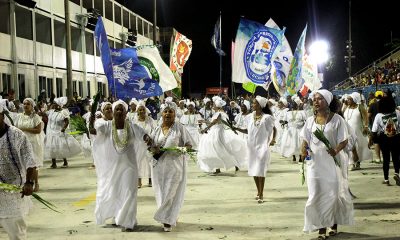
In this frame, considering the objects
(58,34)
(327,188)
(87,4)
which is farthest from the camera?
A: (87,4)

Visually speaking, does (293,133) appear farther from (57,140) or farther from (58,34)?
(58,34)

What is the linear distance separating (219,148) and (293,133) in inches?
147

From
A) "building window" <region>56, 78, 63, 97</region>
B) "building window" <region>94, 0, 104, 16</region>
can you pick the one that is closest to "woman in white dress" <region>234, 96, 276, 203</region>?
"building window" <region>56, 78, 63, 97</region>

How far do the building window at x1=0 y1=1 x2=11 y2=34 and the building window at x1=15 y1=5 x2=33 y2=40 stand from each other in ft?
4.42

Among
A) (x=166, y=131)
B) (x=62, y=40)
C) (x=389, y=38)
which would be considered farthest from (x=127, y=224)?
(x=389, y=38)

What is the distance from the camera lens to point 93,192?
12773mm

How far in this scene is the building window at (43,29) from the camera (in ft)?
128

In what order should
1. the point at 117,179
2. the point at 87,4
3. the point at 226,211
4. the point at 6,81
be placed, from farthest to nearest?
the point at 87,4 < the point at 6,81 < the point at 226,211 < the point at 117,179

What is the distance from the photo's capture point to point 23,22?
36031 mm

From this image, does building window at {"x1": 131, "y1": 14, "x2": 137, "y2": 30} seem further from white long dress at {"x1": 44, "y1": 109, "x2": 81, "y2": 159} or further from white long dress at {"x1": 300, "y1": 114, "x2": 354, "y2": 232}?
white long dress at {"x1": 300, "y1": 114, "x2": 354, "y2": 232}

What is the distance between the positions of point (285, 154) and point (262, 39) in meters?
3.59

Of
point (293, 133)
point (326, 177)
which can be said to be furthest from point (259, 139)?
point (293, 133)

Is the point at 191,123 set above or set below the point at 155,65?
below

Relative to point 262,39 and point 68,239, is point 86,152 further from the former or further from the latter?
point 68,239
